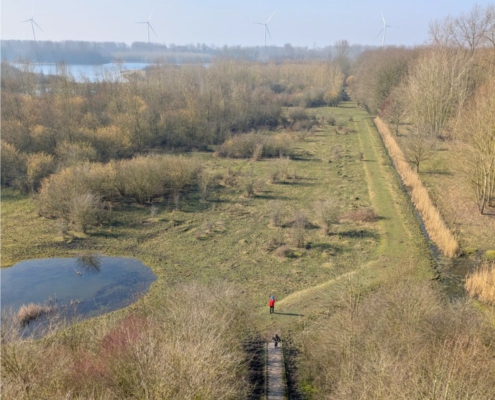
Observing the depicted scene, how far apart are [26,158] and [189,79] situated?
45.4 m

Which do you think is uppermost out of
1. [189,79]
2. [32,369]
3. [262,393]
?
[189,79]

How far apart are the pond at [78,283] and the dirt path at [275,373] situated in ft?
31.0

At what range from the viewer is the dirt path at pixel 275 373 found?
14600 mm

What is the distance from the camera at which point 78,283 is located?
80.6 ft

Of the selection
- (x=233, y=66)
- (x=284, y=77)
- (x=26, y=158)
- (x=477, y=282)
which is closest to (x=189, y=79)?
(x=233, y=66)

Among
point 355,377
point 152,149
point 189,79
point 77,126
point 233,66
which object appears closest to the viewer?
point 355,377

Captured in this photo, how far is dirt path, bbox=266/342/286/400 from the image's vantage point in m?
14.6

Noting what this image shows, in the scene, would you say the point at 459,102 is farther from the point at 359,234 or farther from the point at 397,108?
the point at 359,234

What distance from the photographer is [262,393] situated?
48.3ft

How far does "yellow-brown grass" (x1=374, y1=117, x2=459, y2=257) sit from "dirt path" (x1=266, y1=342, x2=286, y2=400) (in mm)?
15843

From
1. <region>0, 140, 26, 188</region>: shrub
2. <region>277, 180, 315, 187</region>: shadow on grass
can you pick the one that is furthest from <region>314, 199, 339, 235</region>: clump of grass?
<region>0, 140, 26, 188</region>: shrub

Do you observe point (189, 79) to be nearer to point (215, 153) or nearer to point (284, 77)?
point (215, 153)

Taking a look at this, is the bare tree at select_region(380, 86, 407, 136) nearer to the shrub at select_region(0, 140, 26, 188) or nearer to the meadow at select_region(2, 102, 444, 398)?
the meadow at select_region(2, 102, 444, 398)

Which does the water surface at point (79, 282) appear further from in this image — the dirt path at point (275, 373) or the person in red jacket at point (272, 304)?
the dirt path at point (275, 373)
